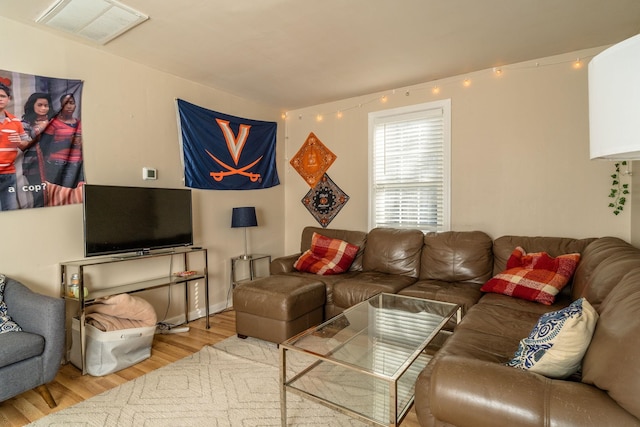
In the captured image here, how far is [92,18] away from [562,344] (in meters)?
3.22

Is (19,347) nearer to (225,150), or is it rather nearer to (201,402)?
(201,402)

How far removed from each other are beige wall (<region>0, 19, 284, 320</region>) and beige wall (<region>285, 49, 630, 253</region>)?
231cm

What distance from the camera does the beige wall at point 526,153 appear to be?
9.88 feet

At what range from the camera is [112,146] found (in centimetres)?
298

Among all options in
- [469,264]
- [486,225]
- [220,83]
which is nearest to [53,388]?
[220,83]

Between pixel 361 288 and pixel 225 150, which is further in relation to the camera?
pixel 225 150

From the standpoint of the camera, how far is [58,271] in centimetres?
264

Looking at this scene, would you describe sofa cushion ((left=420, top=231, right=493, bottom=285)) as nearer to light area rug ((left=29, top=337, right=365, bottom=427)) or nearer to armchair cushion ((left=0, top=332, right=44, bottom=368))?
light area rug ((left=29, top=337, right=365, bottom=427))

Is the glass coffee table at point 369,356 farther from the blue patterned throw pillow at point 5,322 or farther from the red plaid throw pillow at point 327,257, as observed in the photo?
the blue patterned throw pillow at point 5,322

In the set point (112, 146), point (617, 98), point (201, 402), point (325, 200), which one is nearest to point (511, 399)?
point (617, 98)

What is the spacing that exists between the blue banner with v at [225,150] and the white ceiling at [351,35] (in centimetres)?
42

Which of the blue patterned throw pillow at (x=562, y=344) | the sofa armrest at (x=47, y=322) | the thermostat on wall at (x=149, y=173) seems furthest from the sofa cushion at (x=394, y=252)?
the sofa armrest at (x=47, y=322)

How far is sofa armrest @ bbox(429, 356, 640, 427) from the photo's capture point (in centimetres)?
105

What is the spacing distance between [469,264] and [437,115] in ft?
5.31
